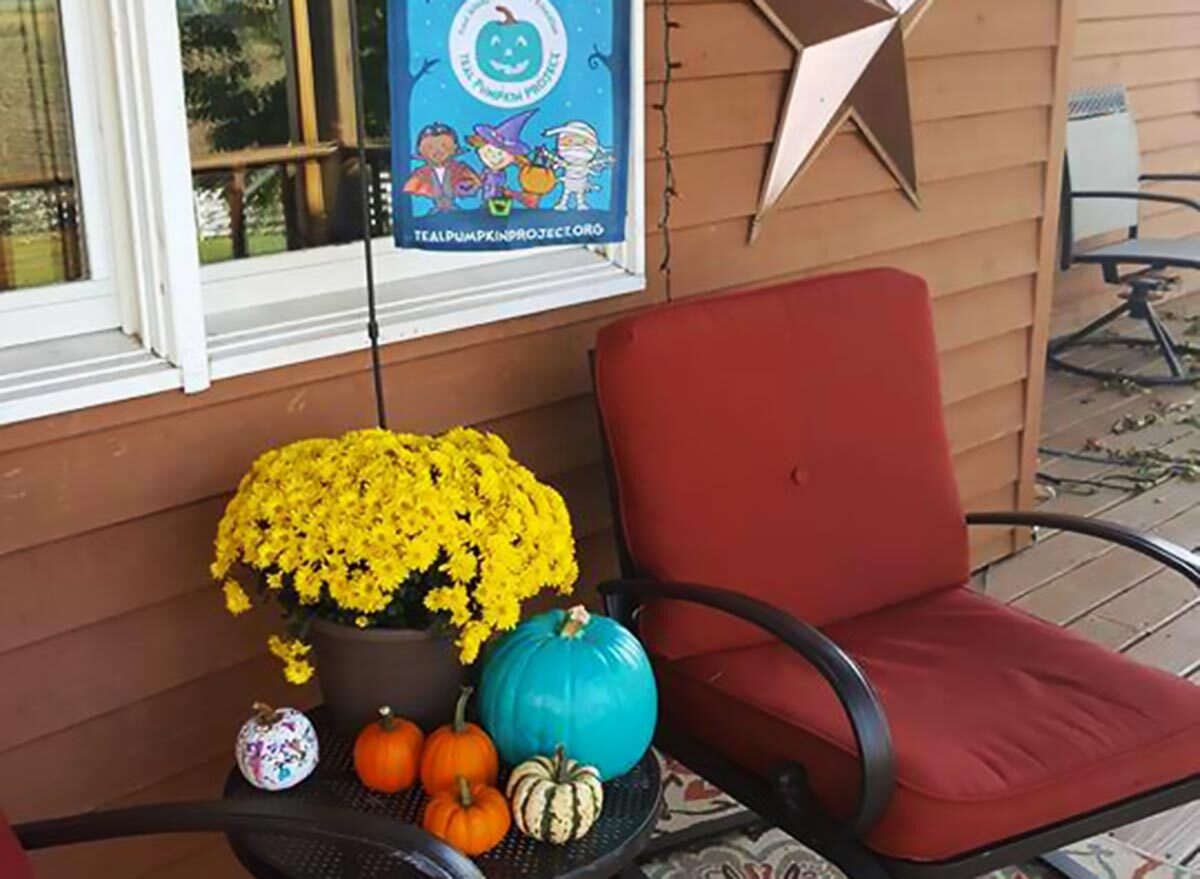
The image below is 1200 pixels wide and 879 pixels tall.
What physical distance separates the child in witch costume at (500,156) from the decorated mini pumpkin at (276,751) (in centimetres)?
85

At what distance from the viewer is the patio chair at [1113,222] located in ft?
16.1

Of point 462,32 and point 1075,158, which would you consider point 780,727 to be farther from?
point 1075,158

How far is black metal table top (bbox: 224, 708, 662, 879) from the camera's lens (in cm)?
153

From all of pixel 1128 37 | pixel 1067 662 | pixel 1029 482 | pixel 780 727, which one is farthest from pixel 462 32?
pixel 1128 37

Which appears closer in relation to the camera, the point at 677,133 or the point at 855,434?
the point at 855,434

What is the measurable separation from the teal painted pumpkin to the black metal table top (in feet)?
0.21

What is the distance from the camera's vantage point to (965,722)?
1.87m

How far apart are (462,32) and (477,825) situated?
3.64 ft

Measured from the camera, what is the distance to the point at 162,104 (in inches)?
66.8

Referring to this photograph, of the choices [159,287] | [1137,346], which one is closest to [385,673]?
[159,287]

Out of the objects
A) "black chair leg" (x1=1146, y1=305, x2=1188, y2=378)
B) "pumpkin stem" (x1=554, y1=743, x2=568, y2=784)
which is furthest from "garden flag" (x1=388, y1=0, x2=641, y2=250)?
"black chair leg" (x1=1146, y1=305, x2=1188, y2=378)

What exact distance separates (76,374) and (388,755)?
603 millimetres

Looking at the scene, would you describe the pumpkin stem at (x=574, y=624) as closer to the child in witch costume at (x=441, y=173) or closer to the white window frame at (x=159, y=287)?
the white window frame at (x=159, y=287)

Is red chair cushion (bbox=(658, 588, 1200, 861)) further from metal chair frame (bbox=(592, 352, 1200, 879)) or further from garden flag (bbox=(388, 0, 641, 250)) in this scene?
garden flag (bbox=(388, 0, 641, 250))
